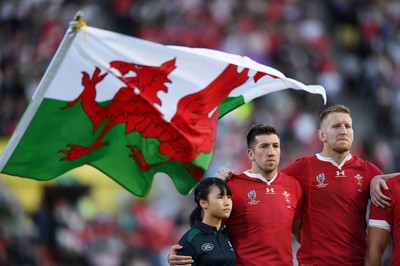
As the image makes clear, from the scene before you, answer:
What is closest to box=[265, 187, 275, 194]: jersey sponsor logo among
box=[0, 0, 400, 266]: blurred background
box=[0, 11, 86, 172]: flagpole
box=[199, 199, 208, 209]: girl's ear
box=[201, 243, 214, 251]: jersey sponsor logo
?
box=[199, 199, 208, 209]: girl's ear

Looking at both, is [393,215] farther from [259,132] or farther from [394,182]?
[259,132]

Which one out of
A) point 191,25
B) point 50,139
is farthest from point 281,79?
point 191,25

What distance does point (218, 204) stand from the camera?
7.60m

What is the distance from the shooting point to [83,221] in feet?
50.9

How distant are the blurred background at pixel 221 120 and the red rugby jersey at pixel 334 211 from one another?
6293 millimetres

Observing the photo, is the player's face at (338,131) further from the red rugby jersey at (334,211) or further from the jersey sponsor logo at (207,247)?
the jersey sponsor logo at (207,247)

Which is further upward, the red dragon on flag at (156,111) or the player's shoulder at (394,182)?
the red dragon on flag at (156,111)

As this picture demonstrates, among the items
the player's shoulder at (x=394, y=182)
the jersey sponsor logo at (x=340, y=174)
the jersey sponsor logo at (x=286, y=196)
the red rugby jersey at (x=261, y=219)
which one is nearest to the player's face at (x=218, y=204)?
the red rugby jersey at (x=261, y=219)

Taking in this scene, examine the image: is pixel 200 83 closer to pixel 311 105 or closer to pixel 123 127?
pixel 123 127

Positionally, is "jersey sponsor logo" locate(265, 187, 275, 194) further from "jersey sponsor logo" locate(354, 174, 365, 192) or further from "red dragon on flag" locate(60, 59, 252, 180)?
"red dragon on flag" locate(60, 59, 252, 180)

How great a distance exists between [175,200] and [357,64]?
200 inches

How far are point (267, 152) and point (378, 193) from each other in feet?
2.79

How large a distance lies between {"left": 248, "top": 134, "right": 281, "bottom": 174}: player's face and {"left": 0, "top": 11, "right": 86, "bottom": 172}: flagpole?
163 cm

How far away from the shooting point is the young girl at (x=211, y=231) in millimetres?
7520
